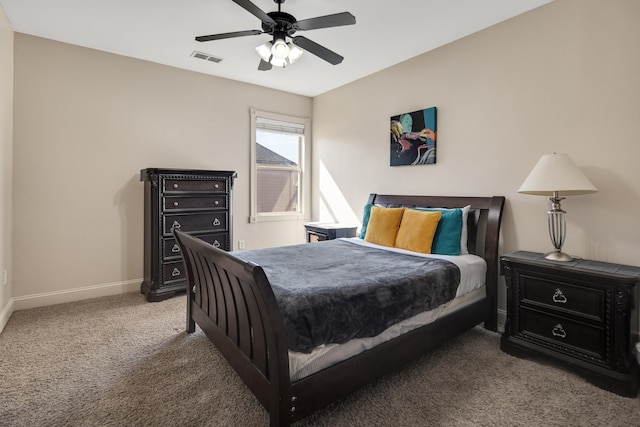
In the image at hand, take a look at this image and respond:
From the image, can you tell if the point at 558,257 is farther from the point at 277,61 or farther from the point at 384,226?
the point at 277,61

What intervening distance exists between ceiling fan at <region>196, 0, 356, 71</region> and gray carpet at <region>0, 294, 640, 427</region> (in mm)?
2288

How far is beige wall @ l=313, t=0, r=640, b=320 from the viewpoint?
224 centimetres

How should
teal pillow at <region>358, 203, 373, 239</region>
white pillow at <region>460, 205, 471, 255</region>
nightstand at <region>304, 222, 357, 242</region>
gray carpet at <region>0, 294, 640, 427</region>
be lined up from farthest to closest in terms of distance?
1. nightstand at <region>304, 222, 357, 242</region>
2. teal pillow at <region>358, 203, 373, 239</region>
3. white pillow at <region>460, 205, 471, 255</region>
4. gray carpet at <region>0, 294, 640, 427</region>

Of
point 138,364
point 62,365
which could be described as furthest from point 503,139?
point 62,365

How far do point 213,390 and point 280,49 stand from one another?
2.35m

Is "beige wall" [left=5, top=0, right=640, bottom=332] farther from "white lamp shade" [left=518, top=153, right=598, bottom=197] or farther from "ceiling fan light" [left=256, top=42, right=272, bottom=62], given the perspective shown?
"ceiling fan light" [left=256, top=42, right=272, bottom=62]

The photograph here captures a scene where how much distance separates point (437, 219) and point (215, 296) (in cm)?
194

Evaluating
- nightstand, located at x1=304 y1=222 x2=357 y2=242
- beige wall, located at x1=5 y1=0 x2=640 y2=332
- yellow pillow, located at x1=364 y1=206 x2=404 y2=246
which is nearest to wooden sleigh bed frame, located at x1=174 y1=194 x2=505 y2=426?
beige wall, located at x1=5 y1=0 x2=640 y2=332

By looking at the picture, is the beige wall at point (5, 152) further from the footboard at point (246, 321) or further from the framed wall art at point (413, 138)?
the framed wall art at point (413, 138)

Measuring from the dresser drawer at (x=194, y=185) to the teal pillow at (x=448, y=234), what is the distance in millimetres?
2383

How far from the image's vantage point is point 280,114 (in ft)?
15.7

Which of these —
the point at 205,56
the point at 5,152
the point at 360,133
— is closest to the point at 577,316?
the point at 360,133

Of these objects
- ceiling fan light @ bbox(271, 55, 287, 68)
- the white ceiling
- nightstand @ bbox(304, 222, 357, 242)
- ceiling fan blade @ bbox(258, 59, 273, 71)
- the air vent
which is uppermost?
the air vent

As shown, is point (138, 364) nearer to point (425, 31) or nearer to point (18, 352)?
point (18, 352)
